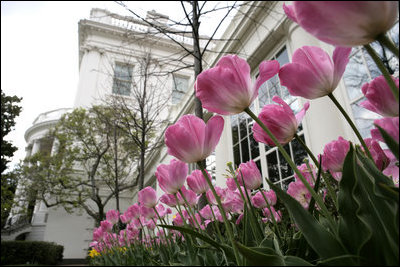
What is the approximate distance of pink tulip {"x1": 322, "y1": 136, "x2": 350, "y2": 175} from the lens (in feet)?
2.01

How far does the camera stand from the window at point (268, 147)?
3662 mm

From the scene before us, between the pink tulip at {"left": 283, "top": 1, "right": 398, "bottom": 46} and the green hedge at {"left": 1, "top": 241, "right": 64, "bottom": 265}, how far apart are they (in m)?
13.8

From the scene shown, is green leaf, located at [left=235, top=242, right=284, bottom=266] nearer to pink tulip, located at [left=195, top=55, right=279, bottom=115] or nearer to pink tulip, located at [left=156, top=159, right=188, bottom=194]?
pink tulip, located at [left=195, top=55, right=279, bottom=115]

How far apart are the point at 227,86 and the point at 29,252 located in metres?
14.9

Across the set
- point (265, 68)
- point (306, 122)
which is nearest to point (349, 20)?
point (265, 68)

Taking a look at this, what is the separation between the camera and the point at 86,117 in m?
11.8

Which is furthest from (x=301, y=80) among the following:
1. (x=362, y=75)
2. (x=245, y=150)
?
(x=245, y=150)

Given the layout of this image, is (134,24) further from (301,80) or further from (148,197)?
(301,80)

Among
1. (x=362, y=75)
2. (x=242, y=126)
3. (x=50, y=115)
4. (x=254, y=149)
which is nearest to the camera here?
(x=362, y=75)

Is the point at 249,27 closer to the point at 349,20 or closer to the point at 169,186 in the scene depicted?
the point at 169,186

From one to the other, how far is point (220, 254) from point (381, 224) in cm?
45

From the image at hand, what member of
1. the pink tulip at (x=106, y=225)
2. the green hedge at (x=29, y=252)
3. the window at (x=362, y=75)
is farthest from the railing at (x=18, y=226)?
the window at (x=362, y=75)

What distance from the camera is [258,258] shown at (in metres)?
0.37

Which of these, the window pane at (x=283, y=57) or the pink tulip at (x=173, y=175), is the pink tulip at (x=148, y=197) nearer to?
the pink tulip at (x=173, y=175)
